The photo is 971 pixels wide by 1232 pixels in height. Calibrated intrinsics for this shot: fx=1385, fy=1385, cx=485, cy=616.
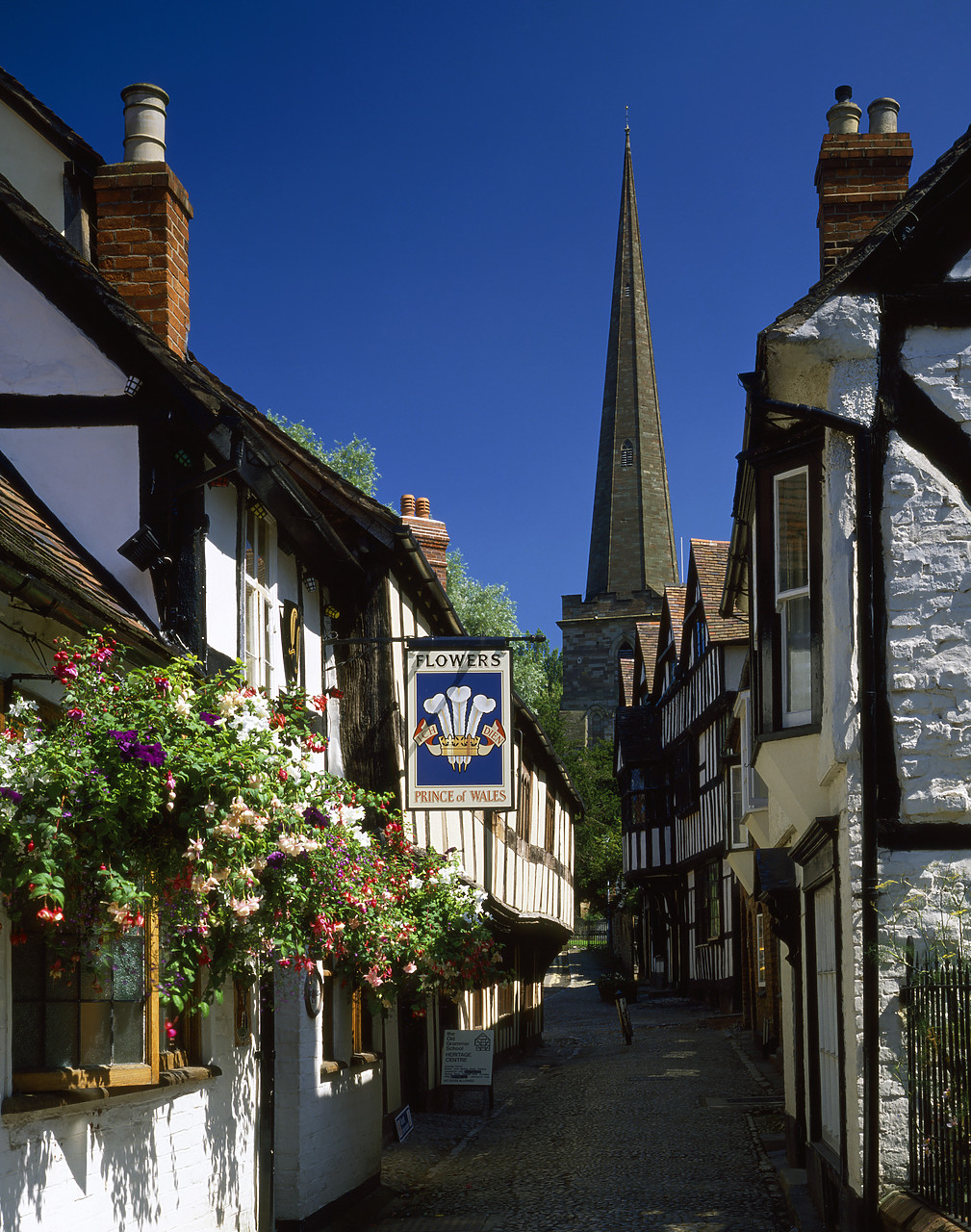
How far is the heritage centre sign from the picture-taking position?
437 inches

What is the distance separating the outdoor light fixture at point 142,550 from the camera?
7883 millimetres

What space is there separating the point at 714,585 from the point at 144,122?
19351mm

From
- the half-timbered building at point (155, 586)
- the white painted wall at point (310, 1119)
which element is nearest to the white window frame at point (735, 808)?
the half-timbered building at point (155, 586)

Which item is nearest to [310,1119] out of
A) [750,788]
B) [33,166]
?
[33,166]

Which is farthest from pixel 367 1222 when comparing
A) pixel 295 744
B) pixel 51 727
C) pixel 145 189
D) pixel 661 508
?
pixel 661 508

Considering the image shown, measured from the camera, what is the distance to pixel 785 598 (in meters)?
9.23

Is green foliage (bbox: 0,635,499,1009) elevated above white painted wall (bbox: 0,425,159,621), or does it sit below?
below

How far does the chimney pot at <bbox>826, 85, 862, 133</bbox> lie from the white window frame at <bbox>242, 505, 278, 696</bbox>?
5420 mm

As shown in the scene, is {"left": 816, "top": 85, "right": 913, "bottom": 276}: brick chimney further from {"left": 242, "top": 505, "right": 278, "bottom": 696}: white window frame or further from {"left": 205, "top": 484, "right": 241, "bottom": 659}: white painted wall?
{"left": 205, "top": 484, "right": 241, "bottom": 659}: white painted wall

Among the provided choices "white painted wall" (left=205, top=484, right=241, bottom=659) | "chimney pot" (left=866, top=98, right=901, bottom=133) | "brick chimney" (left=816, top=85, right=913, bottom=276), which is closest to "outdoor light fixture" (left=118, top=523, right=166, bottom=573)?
"white painted wall" (left=205, top=484, right=241, bottom=659)

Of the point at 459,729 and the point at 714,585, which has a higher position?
the point at 714,585

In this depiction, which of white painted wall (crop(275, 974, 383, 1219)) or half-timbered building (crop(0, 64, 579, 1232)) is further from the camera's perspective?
white painted wall (crop(275, 974, 383, 1219))

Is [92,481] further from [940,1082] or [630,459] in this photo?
[630,459]

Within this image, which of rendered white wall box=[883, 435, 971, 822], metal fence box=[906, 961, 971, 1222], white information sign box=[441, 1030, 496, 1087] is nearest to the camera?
metal fence box=[906, 961, 971, 1222]
